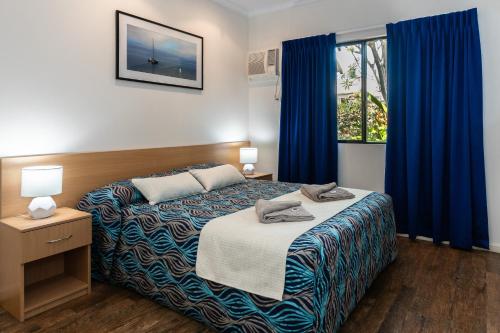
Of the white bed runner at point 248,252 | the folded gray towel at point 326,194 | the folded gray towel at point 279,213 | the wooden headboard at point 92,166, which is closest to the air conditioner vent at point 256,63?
the wooden headboard at point 92,166

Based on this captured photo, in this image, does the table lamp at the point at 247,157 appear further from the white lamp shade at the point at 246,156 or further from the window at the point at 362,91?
the window at the point at 362,91

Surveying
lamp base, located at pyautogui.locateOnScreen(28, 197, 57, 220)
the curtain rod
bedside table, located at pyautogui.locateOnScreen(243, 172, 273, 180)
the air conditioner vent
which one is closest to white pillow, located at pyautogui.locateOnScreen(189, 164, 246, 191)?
bedside table, located at pyautogui.locateOnScreen(243, 172, 273, 180)

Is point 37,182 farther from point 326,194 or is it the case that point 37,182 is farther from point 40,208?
point 326,194

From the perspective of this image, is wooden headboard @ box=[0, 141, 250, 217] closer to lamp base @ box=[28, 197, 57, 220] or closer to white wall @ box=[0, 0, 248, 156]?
white wall @ box=[0, 0, 248, 156]

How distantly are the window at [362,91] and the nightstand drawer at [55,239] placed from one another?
302 cm

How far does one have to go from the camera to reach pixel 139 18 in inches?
134

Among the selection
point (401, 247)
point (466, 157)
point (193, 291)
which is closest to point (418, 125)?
point (466, 157)

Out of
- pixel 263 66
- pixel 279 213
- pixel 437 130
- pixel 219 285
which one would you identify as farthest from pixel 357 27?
pixel 219 285

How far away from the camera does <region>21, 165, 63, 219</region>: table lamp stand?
231 cm

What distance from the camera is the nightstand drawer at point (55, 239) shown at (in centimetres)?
221

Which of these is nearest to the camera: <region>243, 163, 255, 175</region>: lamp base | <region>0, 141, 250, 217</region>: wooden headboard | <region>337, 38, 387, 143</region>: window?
<region>0, 141, 250, 217</region>: wooden headboard

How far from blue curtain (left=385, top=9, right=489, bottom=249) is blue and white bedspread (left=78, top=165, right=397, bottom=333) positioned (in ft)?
2.86

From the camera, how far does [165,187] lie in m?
2.92

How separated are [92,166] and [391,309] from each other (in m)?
2.53
